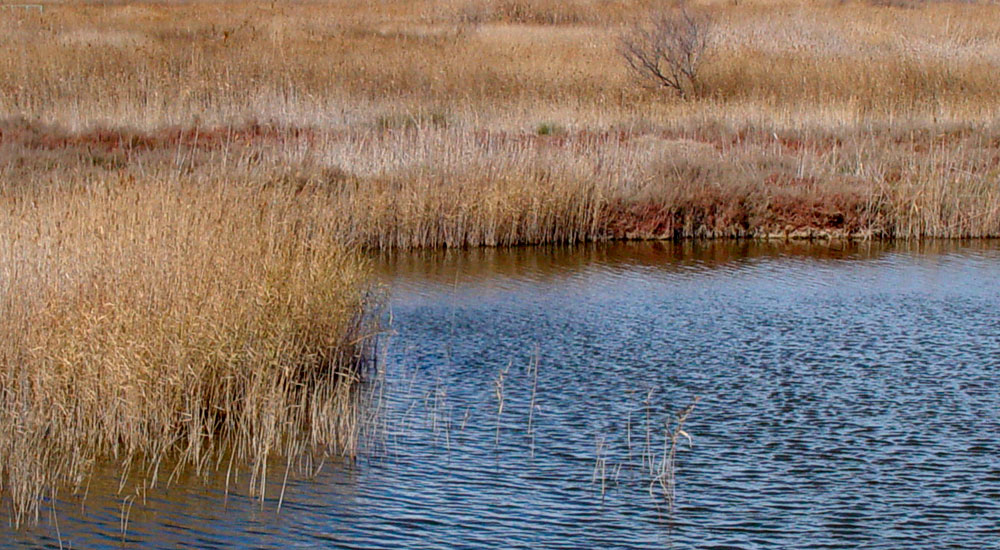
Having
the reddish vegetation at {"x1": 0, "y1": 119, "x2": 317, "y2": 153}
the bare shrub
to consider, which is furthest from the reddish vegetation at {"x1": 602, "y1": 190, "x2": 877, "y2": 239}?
the bare shrub

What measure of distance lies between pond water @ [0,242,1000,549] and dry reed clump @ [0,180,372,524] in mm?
427

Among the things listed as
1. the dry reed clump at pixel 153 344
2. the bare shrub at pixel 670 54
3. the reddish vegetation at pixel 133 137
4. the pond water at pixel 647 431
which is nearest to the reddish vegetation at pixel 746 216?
the pond water at pixel 647 431

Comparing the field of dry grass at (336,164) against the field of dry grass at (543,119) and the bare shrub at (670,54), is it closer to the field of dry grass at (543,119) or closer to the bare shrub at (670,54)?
the field of dry grass at (543,119)

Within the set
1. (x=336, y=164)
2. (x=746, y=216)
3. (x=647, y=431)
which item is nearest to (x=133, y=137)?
(x=336, y=164)

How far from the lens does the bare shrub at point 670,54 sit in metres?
24.5

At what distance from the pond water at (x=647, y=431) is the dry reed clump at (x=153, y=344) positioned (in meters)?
0.43

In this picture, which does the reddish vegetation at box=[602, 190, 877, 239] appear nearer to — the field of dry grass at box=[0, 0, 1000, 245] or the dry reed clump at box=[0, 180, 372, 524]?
the field of dry grass at box=[0, 0, 1000, 245]

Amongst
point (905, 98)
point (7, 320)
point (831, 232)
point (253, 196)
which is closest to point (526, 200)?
point (831, 232)

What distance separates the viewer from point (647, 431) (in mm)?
7820

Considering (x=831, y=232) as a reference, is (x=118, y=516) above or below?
below

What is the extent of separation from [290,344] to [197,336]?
27.1 inches

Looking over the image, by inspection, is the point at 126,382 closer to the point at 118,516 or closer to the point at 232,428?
the point at 232,428

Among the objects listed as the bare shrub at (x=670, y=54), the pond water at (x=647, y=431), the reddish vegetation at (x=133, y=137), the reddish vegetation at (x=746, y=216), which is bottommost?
the pond water at (x=647, y=431)

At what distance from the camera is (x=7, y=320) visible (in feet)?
24.2
